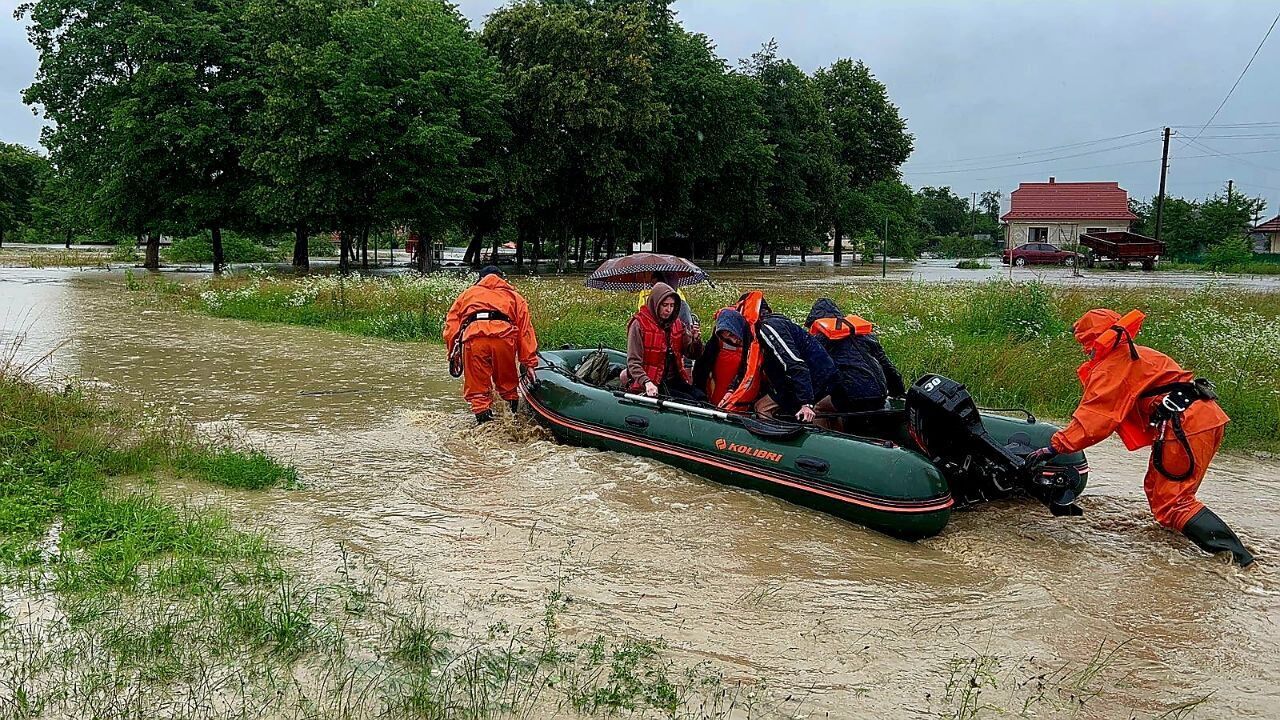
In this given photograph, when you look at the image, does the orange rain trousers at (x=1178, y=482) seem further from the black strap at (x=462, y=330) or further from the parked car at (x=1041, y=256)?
the parked car at (x=1041, y=256)

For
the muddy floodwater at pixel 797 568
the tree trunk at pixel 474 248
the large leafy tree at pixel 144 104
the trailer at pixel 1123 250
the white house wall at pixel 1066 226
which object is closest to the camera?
the muddy floodwater at pixel 797 568

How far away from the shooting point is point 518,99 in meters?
28.5

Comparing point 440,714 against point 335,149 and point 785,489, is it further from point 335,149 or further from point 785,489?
point 335,149

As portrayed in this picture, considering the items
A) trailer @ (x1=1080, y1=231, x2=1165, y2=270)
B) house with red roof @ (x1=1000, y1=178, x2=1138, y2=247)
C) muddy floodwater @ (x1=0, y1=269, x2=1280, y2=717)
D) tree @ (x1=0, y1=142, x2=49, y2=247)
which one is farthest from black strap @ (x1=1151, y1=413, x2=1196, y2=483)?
tree @ (x1=0, y1=142, x2=49, y2=247)

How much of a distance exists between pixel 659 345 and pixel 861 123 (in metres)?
44.1

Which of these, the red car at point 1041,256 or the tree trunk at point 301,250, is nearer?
the tree trunk at point 301,250

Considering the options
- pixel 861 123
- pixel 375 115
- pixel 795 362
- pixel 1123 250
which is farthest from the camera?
pixel 861 123

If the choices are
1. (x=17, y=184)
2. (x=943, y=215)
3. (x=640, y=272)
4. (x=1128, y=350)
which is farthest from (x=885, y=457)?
(x=943, y=215)

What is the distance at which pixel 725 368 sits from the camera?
700 centimetres

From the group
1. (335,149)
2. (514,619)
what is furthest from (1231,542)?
(335,149)

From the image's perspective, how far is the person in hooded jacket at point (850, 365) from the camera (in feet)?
20.1

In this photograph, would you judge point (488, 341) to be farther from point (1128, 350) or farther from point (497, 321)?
point (1128, 350)

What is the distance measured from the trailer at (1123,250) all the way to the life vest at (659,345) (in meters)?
34.6

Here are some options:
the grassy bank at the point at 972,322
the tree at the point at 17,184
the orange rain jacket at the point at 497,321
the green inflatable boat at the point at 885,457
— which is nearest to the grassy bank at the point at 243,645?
the green inflatable boat at the point at 885,457
